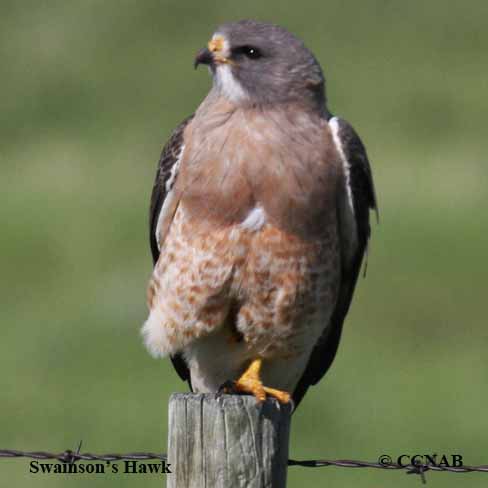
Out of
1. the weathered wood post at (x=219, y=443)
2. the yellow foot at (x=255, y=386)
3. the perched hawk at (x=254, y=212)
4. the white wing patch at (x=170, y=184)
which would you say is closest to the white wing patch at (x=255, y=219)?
the perched hawk at (x=254, y=212)

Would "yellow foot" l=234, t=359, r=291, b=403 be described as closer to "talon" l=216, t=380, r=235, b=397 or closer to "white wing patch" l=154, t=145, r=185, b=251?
"talon" l=216, t=380, r=235, b=397

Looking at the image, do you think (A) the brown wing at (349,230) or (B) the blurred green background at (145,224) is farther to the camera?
(B) the blurred green background at (145,224)

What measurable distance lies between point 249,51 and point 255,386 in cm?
151

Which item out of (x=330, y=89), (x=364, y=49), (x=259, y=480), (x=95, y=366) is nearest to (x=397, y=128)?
(x=330, y=89)

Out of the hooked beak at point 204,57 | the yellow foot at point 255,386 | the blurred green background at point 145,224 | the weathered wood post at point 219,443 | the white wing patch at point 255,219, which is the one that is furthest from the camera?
the blurred green background at point 145,224

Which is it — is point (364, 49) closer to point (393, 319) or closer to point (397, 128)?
point (397, 128)

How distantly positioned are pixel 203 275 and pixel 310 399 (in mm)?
5462

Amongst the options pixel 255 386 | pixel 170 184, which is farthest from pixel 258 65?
pixel 255 386

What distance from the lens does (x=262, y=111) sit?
880 cm

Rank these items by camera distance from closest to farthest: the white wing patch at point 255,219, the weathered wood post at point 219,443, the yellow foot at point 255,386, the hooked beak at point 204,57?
the weathered wood post at point 219,443, the yellow foot at point 255,386, the white wing patch at point 255,219, the hooked beak at point 204,57

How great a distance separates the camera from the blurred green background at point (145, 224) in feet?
44.8

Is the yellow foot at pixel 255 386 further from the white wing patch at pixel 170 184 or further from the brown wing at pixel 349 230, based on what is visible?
the white wing patch at pixel 170 184

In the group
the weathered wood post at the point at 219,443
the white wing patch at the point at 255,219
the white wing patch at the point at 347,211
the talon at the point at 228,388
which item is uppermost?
the white wing patch at the point at 347,211

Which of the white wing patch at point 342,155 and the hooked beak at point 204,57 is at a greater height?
the hooked beak at point 204,57
